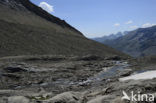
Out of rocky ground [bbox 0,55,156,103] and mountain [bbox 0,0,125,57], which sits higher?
mountain [bbox 0,0,125,57]

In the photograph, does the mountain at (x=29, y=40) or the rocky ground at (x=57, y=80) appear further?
the mountain at (x=29, y=40)

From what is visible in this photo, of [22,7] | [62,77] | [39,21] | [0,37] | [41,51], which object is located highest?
[22,7]

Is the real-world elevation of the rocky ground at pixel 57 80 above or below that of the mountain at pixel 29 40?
below

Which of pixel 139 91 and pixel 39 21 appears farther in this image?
pixel 39 21

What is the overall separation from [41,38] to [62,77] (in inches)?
1802

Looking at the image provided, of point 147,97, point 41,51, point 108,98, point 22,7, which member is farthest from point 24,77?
point 22,7

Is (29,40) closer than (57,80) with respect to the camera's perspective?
No

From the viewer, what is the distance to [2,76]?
115 ft

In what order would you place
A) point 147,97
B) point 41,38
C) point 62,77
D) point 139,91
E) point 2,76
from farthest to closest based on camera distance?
1. point 41,38
2. point 62,77
3. point 2,76
4. point 139,91
5. point 147,97

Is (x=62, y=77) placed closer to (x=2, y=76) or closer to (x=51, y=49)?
(x=2, y=76)

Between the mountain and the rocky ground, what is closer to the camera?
the rocky ground

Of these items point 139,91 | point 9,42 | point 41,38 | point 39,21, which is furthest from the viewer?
point 39,21

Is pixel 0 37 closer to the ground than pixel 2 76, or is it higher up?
higher up

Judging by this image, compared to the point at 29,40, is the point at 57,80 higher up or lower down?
lower down
